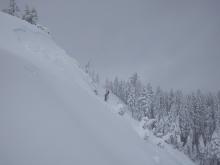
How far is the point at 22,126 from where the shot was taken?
666 cm

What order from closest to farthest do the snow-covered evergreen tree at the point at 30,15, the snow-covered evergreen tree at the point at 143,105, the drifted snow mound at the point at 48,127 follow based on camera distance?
1. the drifted snow mound at the point at 48,127
2. the snow-covered evergreen tree at the point at 30,15
3. the snow-covered evergreen tree at the point at 143,105

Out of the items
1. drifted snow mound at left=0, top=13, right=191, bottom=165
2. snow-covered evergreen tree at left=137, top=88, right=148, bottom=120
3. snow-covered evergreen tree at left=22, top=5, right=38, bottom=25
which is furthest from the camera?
snow-covered evergreen tree at left=137, top=88, right=148, bottom=120

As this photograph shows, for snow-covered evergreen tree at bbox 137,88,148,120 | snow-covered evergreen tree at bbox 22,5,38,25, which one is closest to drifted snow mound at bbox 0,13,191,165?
snow-covered evergreen tree at bbox 22,5,38,25

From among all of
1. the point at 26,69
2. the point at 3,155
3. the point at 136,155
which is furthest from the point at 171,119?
the point at 3,155

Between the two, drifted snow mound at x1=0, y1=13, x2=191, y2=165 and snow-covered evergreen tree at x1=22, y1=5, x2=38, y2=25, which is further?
snow-covered evergreen tree at x1=22, y1=5, x2=38, y2=25

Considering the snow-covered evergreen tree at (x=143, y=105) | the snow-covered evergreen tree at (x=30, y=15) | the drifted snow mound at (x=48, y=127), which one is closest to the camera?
the drifted snow mound at (x=48, y=127)

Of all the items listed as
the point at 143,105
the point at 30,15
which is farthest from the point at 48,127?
the point at 143,105

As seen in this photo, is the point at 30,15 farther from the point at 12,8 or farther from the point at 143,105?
the point at 143,105

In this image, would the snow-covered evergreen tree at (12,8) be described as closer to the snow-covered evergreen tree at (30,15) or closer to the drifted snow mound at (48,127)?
the snow-covered evergreen tree at (30,15)

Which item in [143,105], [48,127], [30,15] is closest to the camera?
[48,127]

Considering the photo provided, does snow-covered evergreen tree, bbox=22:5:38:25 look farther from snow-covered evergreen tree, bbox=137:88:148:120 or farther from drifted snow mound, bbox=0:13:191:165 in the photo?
snow-covered evergreen tree, bbox=137:88:148:120

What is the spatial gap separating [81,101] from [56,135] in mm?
5270

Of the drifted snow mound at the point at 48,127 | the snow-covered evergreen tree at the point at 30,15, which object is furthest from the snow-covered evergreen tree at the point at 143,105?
the drifted snow mound at the point at 48,127

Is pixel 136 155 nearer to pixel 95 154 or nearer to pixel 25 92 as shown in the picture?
pixel 95 154
